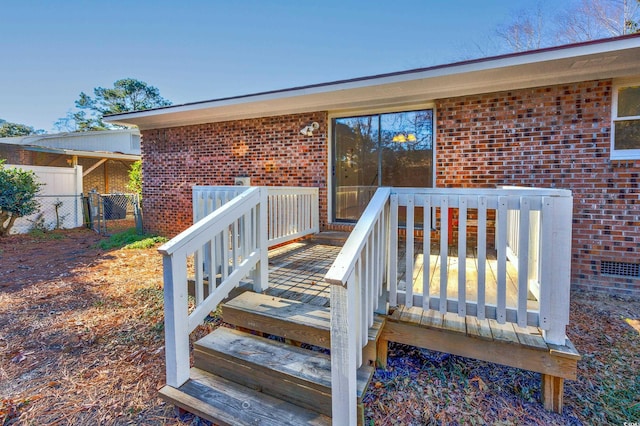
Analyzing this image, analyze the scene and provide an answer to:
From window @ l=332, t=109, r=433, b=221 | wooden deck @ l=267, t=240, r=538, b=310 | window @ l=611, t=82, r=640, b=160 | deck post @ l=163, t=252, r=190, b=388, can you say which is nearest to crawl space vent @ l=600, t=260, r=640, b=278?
window @ l=611, t=82, r=640, b=160

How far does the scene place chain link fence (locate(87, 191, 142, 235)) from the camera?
890cm

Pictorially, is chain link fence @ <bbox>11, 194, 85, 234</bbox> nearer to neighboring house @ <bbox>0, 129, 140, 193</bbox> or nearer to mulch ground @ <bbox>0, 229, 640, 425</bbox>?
neighboring house @ <bbox>0, 129, 140, 193</bbox>

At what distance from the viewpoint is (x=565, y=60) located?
3.64 m

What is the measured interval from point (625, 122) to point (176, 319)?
5785 millimetres

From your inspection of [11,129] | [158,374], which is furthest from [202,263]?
[11,129]

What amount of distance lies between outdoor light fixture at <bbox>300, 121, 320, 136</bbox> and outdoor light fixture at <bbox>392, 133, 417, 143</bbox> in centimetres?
148

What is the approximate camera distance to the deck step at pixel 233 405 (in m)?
1.78

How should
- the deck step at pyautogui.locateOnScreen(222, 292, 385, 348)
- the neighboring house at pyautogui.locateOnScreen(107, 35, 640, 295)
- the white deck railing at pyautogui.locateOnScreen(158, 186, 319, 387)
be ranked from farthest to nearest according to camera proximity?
the neighboring house at pyautogui.locateOnScreen(107, 35, 640, 295) → the deck step at pyautogui.locateOnScreen(222, 292, 385, 348) → the white deck railing at pyautogui.locateOnScreen(158, 186, 319, 387)

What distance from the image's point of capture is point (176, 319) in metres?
2.00

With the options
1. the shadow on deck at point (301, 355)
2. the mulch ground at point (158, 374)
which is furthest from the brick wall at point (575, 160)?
the shadow on deck at point (301, 355)

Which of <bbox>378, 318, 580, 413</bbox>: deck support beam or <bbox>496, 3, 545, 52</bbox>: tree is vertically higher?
<bbox>496, 3, 545, 52</bbox>: tree

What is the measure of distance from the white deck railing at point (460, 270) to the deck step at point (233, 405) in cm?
30

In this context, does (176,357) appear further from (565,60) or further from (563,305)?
(565,60)

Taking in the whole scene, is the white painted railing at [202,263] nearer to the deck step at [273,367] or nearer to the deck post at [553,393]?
the deck step at [273,367]
